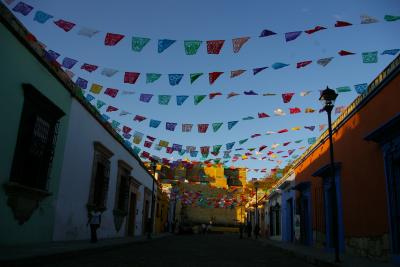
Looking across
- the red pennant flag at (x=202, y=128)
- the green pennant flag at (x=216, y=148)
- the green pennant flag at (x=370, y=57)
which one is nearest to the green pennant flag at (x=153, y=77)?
the red pennant flag at (x=202, y=128)

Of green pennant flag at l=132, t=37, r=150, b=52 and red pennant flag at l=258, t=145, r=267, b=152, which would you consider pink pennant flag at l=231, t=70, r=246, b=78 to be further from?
red pennant flag at l=258, t=145, r=267, b=152

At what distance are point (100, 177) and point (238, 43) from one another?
9901mm

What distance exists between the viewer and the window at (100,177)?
15410mm

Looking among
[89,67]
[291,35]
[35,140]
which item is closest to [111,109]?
[89,67]

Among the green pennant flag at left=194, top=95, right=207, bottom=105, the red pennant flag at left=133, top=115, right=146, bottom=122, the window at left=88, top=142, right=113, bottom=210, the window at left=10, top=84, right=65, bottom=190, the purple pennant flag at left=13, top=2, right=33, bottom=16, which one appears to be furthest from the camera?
the window at left=88, top=142, right=113, bottom=210

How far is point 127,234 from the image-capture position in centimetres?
2266

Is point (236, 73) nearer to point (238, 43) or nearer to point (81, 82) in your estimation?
point (238, 43)

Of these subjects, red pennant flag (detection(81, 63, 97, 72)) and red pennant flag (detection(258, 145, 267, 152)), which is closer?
red pennant flag (detection(81, 63, 97, 72))

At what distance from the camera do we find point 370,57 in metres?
9.45

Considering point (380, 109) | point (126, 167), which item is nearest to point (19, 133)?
point (380, 109)

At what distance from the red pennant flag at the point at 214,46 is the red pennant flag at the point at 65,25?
3242 millimetres

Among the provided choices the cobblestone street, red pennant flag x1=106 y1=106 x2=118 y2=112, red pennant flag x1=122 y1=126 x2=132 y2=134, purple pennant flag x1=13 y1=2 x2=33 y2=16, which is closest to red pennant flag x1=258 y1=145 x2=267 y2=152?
the cobblestone street

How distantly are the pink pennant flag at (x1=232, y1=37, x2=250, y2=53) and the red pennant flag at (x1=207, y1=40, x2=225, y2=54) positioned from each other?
29 centimetres

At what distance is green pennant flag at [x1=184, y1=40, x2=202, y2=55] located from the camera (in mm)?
9141
